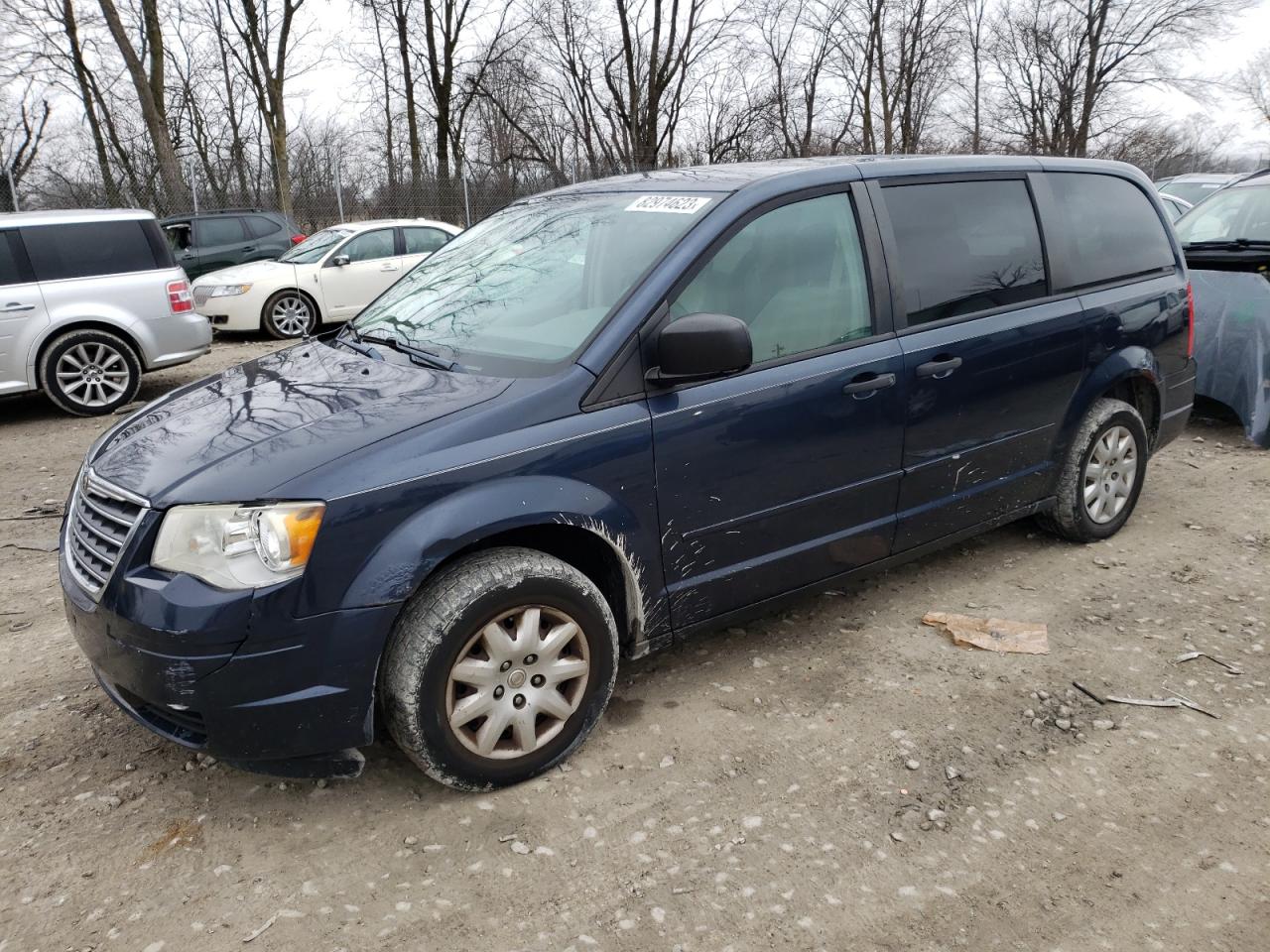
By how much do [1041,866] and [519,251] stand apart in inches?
104

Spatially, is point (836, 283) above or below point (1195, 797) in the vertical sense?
above

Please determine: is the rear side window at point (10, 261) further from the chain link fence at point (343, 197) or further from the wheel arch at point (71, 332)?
the chain link fence at point (343, 197)

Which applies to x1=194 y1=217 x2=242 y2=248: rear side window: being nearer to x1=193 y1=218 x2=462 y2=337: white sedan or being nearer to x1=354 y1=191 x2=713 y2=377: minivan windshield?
x1=193 y1=218 x2=462 y2=337: white sedan

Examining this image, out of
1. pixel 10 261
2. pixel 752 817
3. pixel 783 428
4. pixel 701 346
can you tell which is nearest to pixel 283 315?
pixel 10 261

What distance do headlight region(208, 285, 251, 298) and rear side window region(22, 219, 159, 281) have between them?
3527mm

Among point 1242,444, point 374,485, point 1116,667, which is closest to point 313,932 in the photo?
point 374,485

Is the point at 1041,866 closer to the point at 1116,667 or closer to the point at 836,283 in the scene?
the point at 1116,667

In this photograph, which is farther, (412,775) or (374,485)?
(412,775)

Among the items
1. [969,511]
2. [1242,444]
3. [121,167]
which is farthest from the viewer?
[121,167]

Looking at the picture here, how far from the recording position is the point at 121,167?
2286cm

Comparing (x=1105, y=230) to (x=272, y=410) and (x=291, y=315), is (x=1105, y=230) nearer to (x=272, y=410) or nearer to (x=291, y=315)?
(x=272, y=410)

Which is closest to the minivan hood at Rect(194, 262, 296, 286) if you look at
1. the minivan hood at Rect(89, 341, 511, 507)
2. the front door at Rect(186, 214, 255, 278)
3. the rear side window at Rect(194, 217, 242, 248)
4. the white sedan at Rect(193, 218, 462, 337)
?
the white sedan at Rect(193, 218, 462, 337)

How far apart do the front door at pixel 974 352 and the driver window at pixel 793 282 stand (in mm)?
212

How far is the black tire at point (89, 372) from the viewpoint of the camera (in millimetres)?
8023
